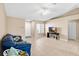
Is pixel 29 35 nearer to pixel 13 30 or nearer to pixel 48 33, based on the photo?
pixel 48 33

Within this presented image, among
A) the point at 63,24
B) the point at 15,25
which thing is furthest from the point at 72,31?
the point at 15,25

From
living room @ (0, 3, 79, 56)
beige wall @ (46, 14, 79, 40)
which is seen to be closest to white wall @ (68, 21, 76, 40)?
living room @ (0, 3, 79, 56)

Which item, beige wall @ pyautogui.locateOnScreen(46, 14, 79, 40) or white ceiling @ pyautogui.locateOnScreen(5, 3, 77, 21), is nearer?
white ceiling @ pyautogui.locateOnScreen(5, 3, 77, 21)

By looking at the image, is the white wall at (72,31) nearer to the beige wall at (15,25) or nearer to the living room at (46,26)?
the living room at (46,26)

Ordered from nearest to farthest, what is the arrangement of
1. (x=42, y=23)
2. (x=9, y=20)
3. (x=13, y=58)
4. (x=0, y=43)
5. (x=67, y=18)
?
(x=13, y=58)
(x=0, y=43)
(x=9, y=20)
(x=67, y=18)
(x=42, y=23)

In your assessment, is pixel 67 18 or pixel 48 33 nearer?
pixel 67 18

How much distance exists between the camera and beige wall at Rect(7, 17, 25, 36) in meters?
7.83

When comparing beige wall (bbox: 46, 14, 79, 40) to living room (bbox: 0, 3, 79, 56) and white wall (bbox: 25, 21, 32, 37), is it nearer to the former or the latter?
living room (bbox: 0, 3, 79, 56)

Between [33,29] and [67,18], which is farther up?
[67,18]

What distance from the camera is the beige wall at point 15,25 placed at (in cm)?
783

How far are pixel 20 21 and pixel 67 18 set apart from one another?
384 centimetres

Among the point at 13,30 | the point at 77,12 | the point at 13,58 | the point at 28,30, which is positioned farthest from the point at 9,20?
the point at 13,58

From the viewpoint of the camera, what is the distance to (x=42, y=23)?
1264 centimetres

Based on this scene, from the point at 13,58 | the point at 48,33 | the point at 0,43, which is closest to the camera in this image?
the point at 13,58
